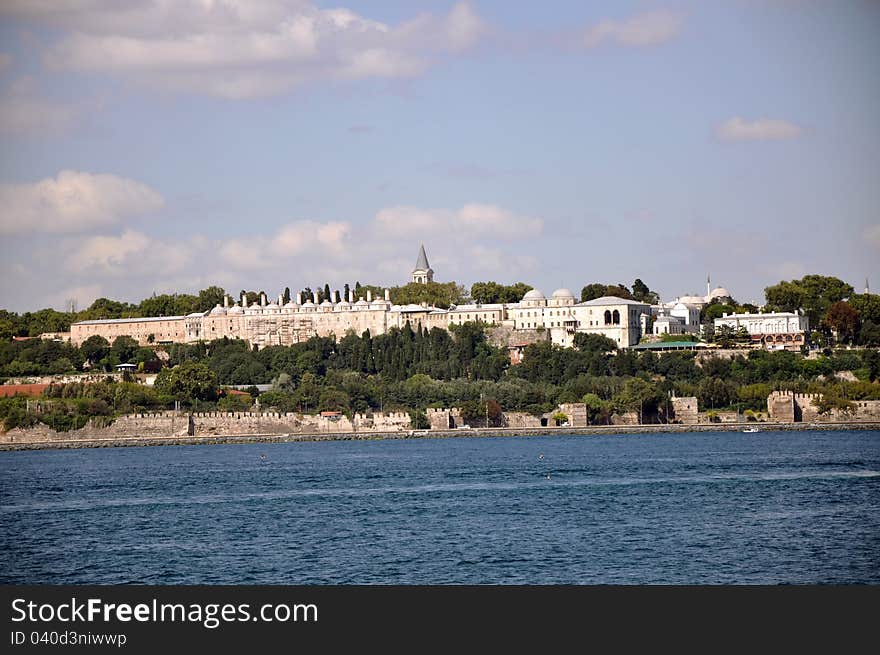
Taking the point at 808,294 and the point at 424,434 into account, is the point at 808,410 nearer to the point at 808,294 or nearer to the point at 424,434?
the point at 424,434

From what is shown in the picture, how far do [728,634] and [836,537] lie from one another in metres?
7.70

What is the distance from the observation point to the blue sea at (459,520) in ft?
67.6

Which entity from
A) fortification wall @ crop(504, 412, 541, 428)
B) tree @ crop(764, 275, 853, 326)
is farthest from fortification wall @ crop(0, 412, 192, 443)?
tree @ crop(764, 275, 853, 326)

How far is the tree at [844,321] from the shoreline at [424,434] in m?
19.8

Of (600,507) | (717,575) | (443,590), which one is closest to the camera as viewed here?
(443,590)

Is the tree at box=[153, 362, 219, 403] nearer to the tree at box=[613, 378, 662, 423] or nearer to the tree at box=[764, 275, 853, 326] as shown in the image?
the tree at box=[613, 378, 662, 423]

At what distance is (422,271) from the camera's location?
369 ft

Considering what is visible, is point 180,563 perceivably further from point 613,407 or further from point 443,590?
point 613,407

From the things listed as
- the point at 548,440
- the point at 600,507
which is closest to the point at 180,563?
the point at 600,507

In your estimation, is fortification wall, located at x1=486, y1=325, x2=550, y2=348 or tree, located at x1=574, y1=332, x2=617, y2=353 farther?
fortification wall, located at x1=486, y1=325, x2=550, y2=348

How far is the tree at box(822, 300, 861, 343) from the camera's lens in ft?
253

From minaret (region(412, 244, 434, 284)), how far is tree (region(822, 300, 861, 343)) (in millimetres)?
37774

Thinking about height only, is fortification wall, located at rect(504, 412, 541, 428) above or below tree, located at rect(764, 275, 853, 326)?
below

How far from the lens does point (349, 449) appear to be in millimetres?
51812
